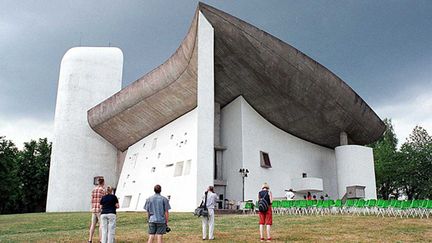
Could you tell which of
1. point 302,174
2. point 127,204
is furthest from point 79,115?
point 302,174

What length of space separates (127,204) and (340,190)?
1546 centimetres

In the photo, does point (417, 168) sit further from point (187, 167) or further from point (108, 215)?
point (108, 215)

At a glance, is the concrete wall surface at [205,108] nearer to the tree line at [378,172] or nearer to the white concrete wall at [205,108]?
the white concrete wall at [205,108]

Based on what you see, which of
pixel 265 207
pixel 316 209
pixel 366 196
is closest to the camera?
pixel 265 207

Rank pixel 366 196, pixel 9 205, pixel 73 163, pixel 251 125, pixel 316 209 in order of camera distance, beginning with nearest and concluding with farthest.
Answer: pixel 316 209
pixel 251 125
pixel 366 196
pixel 73 163
pixel 9 205

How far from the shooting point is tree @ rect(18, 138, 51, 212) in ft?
136

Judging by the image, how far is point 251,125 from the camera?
24.7 m

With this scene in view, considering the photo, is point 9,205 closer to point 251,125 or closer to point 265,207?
point 251,125

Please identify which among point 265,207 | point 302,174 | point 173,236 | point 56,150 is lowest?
point 173,236

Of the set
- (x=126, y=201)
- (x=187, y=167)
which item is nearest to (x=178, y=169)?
(x=187, y=167)

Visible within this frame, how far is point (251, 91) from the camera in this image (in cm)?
2366

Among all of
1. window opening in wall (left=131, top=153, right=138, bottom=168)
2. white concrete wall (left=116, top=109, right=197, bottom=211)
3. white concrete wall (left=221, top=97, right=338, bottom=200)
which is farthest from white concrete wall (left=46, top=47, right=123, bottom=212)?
white concrete wall (left=221, top=97, right=338, bottom=200)

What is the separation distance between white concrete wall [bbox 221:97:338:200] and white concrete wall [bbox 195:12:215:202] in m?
4.98

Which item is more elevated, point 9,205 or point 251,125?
point 251,125
